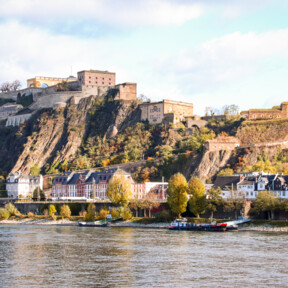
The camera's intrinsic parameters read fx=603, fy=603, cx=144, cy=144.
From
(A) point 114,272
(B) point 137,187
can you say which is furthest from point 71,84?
(A) point 114,272

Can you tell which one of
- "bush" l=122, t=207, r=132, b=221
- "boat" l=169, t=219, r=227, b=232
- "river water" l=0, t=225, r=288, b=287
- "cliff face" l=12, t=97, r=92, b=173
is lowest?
"river water" l=0, t=225, r=288, b=287

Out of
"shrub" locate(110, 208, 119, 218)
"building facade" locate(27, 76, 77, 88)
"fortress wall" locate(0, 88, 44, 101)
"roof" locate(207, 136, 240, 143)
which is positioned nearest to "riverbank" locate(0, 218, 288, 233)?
"shrub" locate(110, 208, 119, 218)

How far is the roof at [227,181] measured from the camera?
91.1m

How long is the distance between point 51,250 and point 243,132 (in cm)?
6852

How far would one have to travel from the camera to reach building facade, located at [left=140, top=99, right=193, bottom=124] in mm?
132000

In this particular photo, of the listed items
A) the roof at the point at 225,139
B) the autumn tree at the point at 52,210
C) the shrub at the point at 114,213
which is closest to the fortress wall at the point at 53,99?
the roof at the point at 225,139

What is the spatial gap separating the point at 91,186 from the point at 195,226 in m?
38.0

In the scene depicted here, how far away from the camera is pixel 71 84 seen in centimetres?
15562

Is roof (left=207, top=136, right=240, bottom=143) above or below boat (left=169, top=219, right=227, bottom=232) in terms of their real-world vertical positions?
above

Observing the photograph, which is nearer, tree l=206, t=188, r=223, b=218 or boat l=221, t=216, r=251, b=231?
boat l=221, t=216, r=251, b=231

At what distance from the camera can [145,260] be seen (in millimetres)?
51188

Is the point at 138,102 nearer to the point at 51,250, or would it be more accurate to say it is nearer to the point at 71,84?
the point at 71,84

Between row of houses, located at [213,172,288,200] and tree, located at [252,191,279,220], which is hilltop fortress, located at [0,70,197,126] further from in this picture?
tree, located at [252,191,279,220]

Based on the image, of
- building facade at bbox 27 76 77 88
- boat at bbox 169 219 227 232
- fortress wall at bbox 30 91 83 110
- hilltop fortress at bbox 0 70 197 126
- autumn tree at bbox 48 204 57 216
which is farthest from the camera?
building facade at bbox 27 76 77 88
